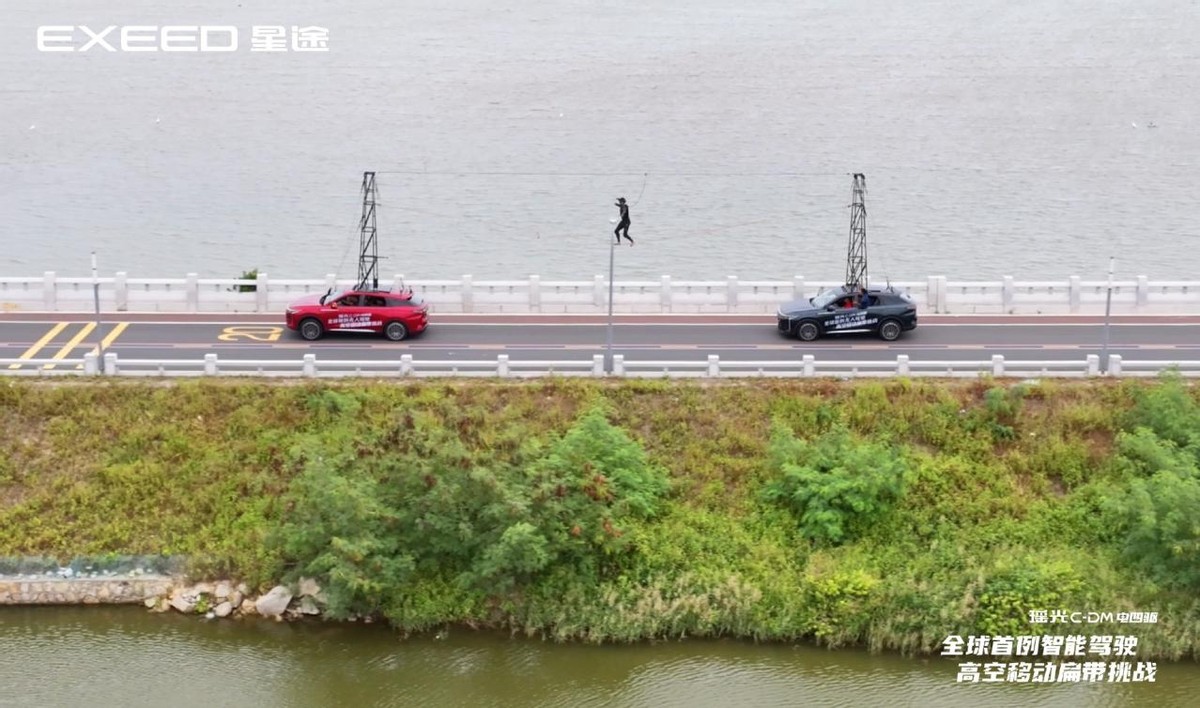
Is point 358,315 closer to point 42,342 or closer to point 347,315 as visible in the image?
point 347,315

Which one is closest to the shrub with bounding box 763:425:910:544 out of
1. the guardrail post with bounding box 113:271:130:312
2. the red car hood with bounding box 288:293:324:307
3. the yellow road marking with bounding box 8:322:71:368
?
the red car hood with bounding box 288:293:324:307

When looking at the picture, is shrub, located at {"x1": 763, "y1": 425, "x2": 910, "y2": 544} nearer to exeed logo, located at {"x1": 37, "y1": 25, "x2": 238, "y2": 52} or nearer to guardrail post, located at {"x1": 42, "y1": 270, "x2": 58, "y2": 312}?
guardrail post, located at {"x1": 42, "y1": 270, "x2": 58, "y2": 312}

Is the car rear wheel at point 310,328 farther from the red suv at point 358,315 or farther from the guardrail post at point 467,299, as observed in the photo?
the guardrail post at point 467,299

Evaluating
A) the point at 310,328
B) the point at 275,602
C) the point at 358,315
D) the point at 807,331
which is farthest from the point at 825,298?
the point at 275,602

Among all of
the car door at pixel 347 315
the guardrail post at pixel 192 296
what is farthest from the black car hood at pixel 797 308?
the guardrail post at pixel 192 296

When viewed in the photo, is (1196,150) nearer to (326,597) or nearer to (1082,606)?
(1082,606)

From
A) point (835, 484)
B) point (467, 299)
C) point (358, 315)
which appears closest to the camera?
point (835, 484)
